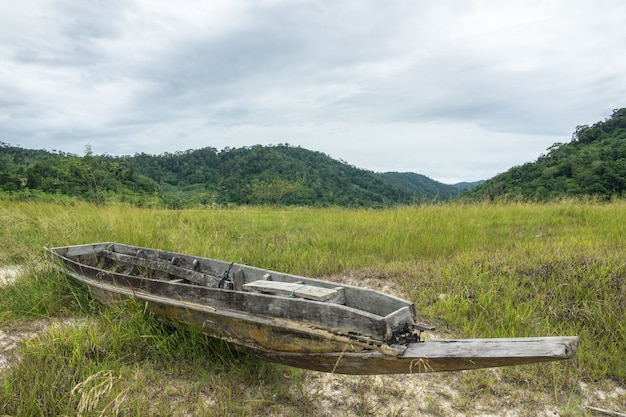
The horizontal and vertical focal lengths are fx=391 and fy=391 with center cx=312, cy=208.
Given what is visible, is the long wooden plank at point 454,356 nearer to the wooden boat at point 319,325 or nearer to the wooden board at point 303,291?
the wooden boat at point 319,325

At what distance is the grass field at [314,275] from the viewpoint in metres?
2.96

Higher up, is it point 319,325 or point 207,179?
point 207,179

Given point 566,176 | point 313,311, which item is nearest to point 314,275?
point 313,311

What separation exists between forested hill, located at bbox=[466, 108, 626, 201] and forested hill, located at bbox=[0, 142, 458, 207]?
2759mm

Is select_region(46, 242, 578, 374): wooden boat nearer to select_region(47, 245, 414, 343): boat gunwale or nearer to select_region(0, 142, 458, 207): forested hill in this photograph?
select_region(47, 245, 414, 343): boat gunwale

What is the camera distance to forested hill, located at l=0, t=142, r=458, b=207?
43.3 feet

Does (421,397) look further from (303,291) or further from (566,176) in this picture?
(566,176)

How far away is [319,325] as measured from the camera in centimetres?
266

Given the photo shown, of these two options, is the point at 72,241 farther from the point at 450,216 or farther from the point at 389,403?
the point at 450,216

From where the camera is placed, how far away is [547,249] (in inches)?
222

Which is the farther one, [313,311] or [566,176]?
[566,176]

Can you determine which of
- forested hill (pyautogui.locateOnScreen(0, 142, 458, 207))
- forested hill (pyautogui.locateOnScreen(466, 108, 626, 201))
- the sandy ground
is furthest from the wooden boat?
forested hill (pyautogui.locateOnScreen(466, 108, 626, 201))

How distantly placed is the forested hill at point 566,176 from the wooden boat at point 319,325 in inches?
411

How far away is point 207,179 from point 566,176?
21144 mm
